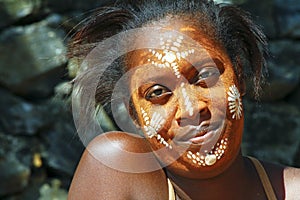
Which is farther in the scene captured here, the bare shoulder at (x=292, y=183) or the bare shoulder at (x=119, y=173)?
the bare shoulder at (x=292, y=183)

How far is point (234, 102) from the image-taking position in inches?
72.2

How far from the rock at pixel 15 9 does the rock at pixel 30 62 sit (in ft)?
0.14

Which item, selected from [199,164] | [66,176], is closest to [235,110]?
[199,164]

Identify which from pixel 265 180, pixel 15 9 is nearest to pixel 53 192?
pixel 15 9

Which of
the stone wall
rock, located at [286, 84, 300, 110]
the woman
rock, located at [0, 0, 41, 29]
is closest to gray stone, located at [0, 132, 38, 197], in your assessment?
the stone wall

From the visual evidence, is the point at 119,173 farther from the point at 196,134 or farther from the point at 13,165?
the point at 13,165

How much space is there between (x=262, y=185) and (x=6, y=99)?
180 cm

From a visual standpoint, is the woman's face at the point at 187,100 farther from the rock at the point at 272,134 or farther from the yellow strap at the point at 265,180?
the rock at the point at 272,134

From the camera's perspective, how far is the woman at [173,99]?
179cm

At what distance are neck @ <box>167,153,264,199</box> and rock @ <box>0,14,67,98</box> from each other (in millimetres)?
1696

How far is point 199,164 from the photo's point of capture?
181cm

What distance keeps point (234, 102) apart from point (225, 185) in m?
0.20

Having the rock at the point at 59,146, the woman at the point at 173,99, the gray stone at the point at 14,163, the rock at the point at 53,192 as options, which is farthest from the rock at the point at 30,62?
the woman at the point at 173,99

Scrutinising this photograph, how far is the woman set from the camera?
179cm
